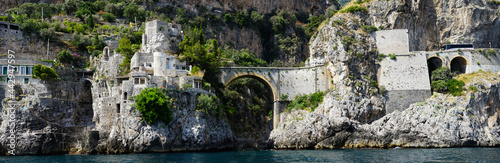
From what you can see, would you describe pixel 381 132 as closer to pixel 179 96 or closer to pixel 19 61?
pixel 179 96

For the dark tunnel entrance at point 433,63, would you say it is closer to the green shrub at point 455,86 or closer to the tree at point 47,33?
the green shrub at point 455,86

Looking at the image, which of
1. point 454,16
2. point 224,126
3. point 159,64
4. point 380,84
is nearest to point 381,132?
point 380,84

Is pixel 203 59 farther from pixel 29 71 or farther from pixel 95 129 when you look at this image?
pixel 29 71

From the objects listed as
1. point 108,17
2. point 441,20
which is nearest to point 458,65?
point 441,20

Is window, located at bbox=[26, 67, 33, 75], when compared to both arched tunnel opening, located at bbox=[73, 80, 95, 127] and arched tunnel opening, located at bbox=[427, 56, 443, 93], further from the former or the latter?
arched tunnel opening, located at bbox=[427, 56, 443, 93]

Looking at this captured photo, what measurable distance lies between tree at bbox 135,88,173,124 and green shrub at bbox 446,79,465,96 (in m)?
31.0

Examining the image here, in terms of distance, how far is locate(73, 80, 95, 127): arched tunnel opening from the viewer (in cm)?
5338

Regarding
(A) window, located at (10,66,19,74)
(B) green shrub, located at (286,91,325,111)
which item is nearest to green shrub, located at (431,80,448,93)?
(B) green shrub, located at (286,91,325,111)

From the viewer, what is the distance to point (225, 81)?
5691 cm

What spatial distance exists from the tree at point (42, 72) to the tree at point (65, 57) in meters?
5.16

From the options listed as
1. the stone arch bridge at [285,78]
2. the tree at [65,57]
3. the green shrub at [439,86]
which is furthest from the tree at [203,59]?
the green shrub at [439,86]

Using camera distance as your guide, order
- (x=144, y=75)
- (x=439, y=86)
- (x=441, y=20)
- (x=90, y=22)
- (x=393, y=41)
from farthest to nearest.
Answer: (x=90, y=22) < (x=441, y=20) < (x=393, y=41) < (x=439, y=86) < (x=144, y=75)

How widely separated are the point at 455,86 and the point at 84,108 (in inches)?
1657

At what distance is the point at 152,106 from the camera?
45.7 metres
